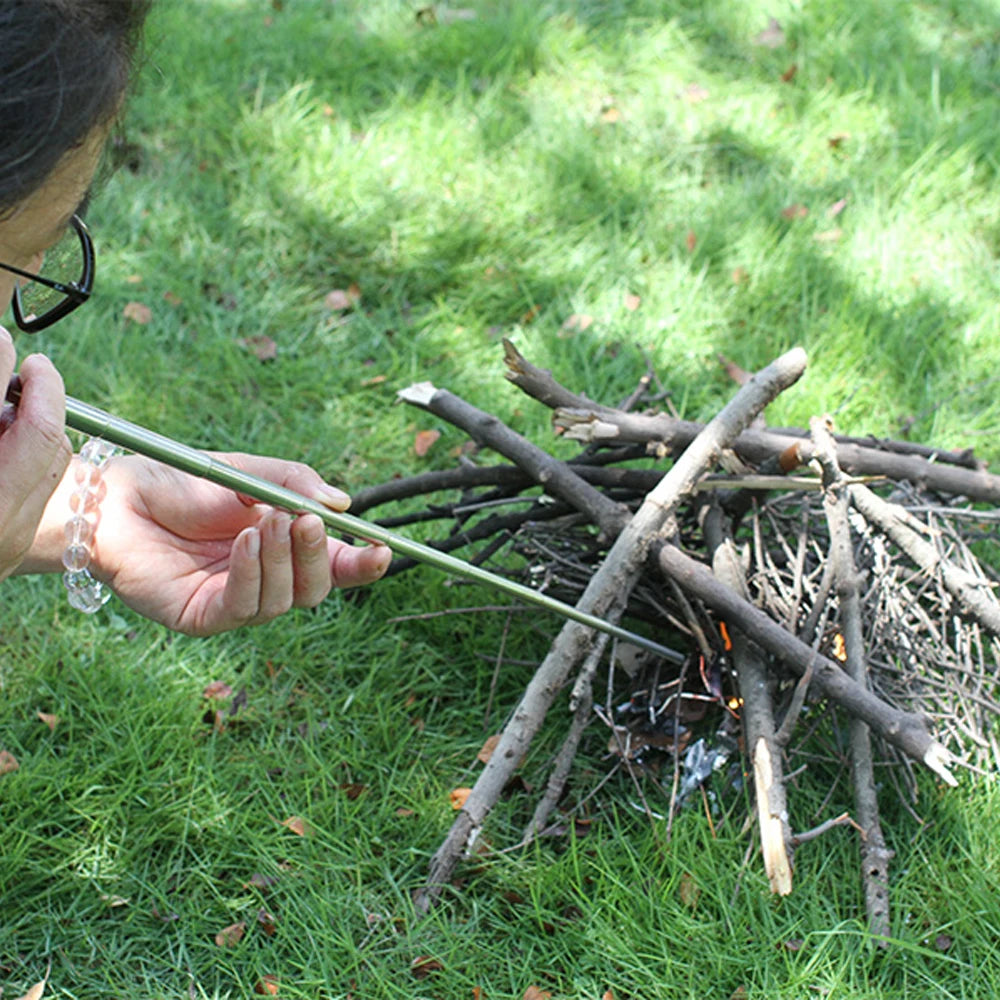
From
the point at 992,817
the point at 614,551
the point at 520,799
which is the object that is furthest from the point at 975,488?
the point at 520,799

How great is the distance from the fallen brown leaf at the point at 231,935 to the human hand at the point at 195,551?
Answer: 27.0 inches

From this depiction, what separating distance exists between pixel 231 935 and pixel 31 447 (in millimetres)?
1290

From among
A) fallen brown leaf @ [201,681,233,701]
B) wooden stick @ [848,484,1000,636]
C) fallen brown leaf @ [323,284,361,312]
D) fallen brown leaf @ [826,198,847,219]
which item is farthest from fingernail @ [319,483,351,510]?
fallen brown leaf @ [826,198,847,219]

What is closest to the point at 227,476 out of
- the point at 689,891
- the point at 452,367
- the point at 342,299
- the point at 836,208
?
the point at 689,891

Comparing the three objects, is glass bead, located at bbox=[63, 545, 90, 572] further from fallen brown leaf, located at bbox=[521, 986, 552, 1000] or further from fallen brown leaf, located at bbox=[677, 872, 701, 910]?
fallen brown leaf, located at bbox=[677, 872, 701, 910]

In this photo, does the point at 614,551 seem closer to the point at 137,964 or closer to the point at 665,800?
the point at 665,800

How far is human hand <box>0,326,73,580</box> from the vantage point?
159 centimetres

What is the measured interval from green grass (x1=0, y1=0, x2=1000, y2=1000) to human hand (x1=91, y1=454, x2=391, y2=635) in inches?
25.8

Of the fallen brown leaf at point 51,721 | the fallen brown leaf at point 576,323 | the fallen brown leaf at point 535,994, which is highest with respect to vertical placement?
the fallen brown leaf at point 576,323

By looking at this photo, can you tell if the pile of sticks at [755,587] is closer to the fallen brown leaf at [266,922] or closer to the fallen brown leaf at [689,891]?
the fallen brown leaf at [689,891]

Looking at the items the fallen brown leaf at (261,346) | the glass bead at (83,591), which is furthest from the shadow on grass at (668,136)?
the glass bead at (83,591)

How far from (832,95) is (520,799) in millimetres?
3453

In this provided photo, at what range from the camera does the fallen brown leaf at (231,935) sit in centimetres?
238

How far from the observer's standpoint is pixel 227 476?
172 cm
